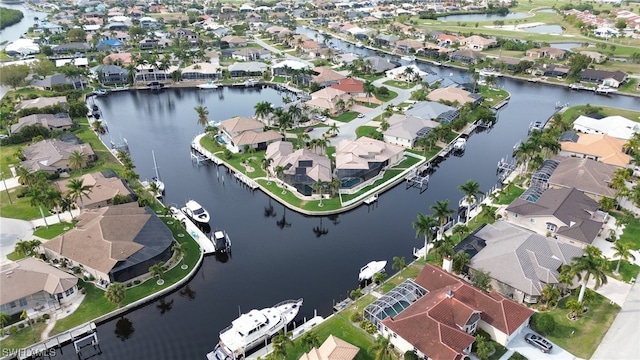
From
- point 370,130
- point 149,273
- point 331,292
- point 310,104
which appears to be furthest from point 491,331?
point 310,104

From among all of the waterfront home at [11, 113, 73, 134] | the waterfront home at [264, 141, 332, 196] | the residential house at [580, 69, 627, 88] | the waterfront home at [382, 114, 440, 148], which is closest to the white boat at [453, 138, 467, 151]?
the waterfront home at [382, 114, 440, 148]

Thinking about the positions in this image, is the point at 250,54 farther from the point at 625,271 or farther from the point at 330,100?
the point at 625,271

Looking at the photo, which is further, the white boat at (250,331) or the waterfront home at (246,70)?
the waterfront home at (246,70)

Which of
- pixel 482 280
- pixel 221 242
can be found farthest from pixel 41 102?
pixel 482 280

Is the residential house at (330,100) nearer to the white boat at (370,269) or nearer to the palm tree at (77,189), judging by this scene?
the white boat at (370,269)

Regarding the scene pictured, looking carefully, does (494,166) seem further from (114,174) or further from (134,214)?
(114,174)

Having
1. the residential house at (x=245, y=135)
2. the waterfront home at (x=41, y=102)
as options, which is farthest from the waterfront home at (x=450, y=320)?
the waterfront home at (x=41, y=102)

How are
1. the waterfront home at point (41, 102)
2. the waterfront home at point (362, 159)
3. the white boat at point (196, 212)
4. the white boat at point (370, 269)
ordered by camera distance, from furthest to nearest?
the waterfront home at point (41, 102) < the waterfront home at point (362, 159) < the white boat at point (196, 212) < the white boat at point (370, 269)
